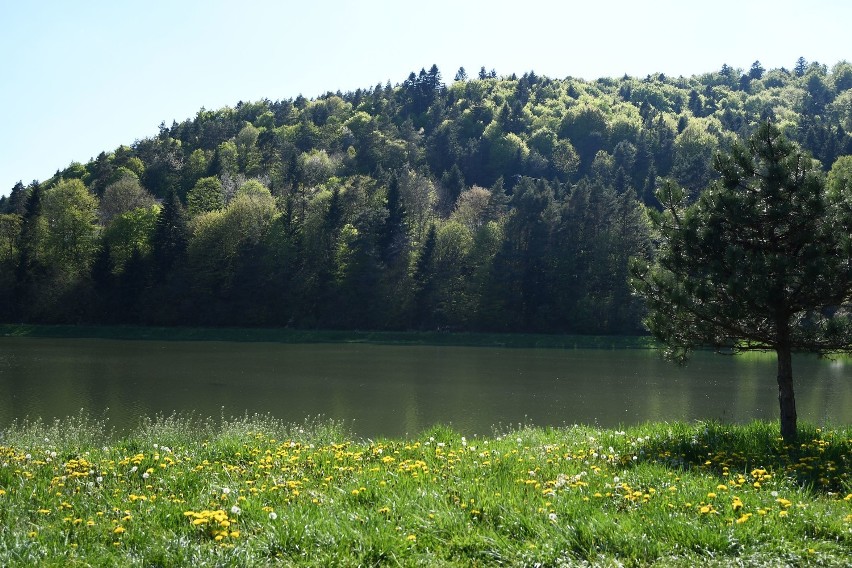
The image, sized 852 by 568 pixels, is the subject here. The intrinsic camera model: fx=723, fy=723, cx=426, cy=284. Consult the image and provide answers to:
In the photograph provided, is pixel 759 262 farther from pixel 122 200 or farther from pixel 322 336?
pixel 122 200

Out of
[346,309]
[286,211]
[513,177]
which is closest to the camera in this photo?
[346,309]

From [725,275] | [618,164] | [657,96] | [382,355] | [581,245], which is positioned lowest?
[382,355]

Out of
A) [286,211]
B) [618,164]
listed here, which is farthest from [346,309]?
[618,164]

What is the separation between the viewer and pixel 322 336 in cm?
6862

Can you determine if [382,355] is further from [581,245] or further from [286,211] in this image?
[286,211]

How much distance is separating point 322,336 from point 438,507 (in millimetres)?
62081

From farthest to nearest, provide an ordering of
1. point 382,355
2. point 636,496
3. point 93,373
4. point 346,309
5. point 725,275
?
1. point 346,309
2. point 382,355
3. point 93,373
4. point 725,275
5. point 636,496

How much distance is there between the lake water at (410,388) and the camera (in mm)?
22281

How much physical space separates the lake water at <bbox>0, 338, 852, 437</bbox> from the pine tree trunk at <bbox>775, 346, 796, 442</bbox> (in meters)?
3.37

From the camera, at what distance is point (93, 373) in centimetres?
3484

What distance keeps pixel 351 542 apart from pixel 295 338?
6291 cm

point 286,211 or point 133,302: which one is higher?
point 286,211

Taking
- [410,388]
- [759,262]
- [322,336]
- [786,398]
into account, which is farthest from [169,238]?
[786,398]

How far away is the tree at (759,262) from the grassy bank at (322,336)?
161 ft
